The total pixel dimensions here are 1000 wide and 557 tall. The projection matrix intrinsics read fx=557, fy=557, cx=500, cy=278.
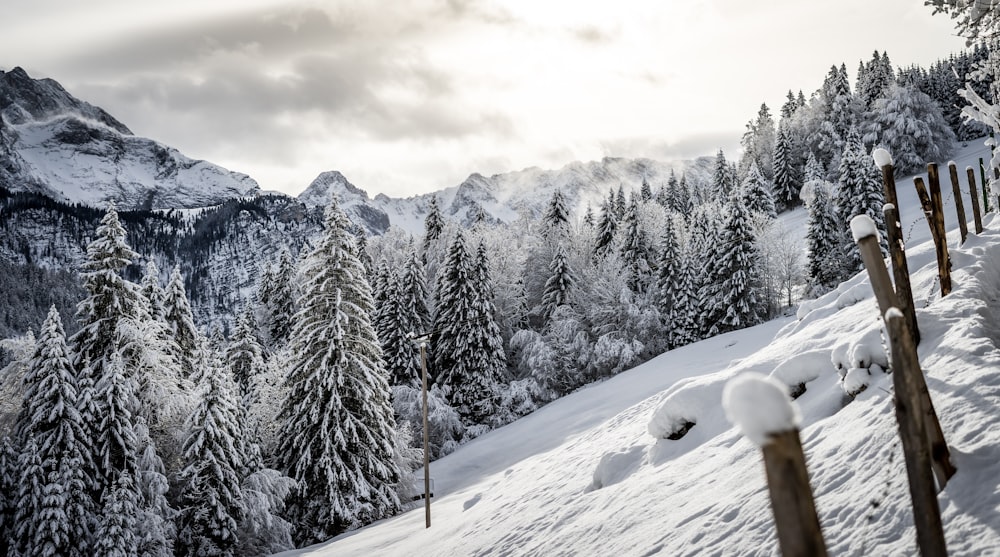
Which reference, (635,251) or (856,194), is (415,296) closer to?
(635,251)

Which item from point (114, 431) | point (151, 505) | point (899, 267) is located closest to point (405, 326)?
point (114, 431)

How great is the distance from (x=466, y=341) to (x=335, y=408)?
1379cm

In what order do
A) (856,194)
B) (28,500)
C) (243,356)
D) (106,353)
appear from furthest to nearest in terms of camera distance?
(856,194), (243,356), (106,353), (28,500)

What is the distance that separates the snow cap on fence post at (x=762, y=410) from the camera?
1435 millimetres

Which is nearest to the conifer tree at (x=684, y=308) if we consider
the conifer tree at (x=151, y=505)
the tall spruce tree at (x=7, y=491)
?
the conifer tree at (x=151, y=505)

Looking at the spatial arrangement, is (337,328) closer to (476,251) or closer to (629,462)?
(629,462)

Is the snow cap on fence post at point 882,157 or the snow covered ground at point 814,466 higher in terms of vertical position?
the snow cap on fence post at point 882,157

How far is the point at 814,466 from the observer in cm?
497

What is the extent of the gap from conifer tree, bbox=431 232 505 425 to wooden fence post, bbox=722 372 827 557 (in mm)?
31149

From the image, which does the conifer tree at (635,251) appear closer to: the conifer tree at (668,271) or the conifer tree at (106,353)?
the conifer tree at (668,271)

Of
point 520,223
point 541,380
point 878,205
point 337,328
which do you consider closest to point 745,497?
point 337,328

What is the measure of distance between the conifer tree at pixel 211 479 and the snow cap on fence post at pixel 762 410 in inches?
700

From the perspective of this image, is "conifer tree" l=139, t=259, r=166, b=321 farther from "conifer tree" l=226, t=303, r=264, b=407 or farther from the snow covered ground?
the snow covered ground

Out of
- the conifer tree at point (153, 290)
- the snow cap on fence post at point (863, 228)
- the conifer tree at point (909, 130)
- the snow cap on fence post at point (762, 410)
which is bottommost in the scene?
the snow cap on fence post at point (762, 410)
